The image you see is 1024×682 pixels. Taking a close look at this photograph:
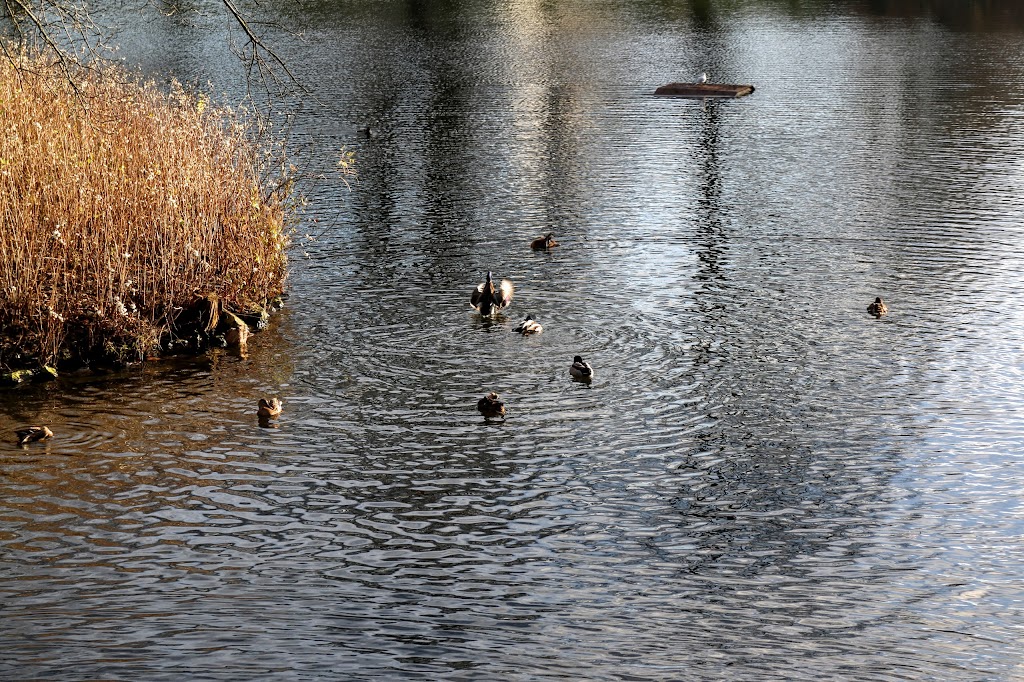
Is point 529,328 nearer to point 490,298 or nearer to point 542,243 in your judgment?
point 490,298

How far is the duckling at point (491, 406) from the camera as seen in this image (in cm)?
1295

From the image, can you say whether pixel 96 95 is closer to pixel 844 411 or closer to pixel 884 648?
pixel 844 411

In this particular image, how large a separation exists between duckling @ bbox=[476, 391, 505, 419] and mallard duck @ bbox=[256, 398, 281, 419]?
214 centimetres

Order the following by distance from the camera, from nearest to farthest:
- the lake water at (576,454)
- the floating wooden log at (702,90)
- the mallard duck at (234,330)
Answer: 1. the lake water at (576,454)
2. the mallard duck at (234,330)
3. the floating wooden log at (702,90)

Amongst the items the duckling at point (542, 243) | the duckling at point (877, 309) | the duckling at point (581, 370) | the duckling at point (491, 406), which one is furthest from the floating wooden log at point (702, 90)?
the duckling at point (491, 406)

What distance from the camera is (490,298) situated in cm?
1639

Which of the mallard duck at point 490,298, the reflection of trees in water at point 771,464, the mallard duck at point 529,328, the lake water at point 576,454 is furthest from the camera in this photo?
the mallard duck at point 490,298

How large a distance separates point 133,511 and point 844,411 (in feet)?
23.8

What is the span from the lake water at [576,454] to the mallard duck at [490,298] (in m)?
0.26

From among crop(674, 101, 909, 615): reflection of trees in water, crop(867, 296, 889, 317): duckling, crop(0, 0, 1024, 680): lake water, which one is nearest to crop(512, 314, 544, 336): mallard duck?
crop(0, 0, 1024, 680): lake water

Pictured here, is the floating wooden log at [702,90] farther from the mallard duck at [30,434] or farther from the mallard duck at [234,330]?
the mallard duck at [30,434]

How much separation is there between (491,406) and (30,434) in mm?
4639

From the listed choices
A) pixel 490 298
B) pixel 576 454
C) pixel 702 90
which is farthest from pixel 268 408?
pixel 702 90

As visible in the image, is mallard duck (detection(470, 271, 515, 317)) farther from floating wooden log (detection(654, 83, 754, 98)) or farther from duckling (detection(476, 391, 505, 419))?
floating wooden log (detection(654, 83, 754, 98))
